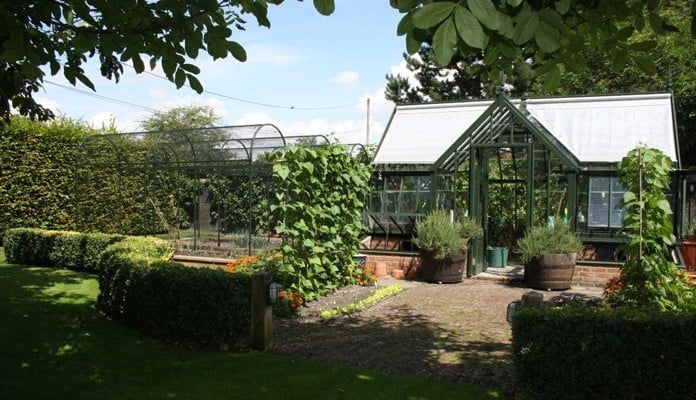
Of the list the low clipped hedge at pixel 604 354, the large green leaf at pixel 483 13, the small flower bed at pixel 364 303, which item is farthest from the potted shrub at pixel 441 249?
the large green leaf at pixel 483 13

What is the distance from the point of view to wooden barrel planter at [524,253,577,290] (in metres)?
10.7

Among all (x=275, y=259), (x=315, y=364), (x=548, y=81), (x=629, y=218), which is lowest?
(x=315, y=364)

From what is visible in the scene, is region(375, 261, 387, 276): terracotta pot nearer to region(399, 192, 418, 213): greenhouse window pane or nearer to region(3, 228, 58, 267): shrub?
region(399, 192, 418, 213): greenhouse window pane

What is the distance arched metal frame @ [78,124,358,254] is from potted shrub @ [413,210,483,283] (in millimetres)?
2847

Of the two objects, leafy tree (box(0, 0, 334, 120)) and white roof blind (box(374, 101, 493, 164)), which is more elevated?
white roof blind (box(374, 101, 493, 164))

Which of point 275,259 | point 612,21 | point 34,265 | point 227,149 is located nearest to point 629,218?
point 612,21

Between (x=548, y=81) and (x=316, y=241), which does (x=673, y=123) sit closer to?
(x=316, y=241)

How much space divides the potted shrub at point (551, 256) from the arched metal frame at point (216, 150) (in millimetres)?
4593

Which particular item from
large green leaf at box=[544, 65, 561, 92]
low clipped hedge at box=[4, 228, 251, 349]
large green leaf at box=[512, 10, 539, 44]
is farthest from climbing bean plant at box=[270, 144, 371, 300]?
large green leaf at box=[512, 10, 539, 44]

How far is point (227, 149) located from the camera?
557 inches

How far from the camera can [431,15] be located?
2168mm

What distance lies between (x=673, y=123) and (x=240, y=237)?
10.6 meters

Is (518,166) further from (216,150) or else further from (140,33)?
(140,33)

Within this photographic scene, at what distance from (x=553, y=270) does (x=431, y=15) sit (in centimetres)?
946
